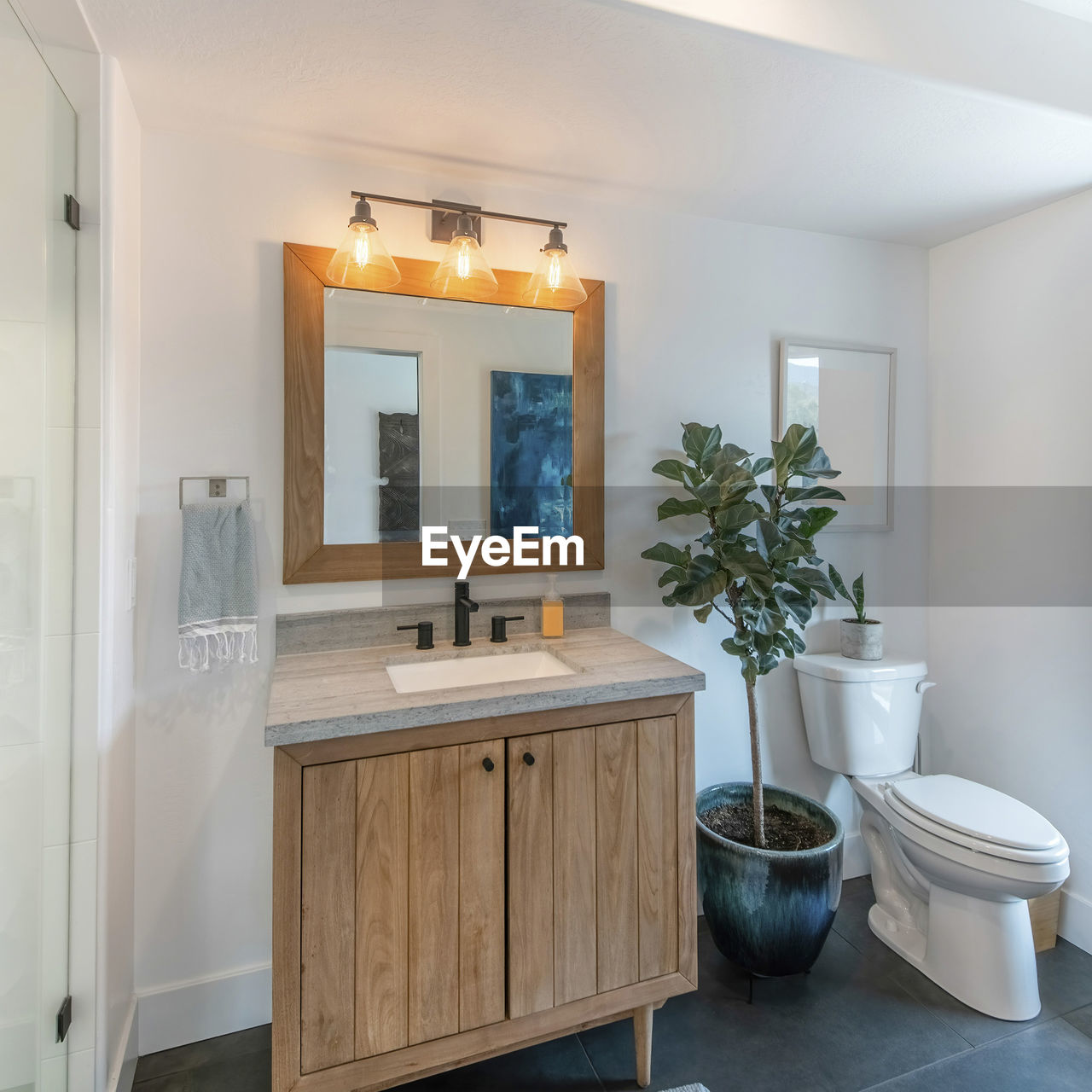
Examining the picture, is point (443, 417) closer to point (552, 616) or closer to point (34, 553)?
point (552, 616)

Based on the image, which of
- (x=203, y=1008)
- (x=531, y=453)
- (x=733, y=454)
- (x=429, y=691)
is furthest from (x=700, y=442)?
(x=203, y=1008)

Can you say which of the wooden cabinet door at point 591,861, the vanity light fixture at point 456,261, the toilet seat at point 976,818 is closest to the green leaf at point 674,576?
the wooden cabinet door at point 591,861

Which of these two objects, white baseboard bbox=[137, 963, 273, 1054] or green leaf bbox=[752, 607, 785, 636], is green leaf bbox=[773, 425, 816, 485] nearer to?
green leaf bbox=[752, 607, 785, 636]

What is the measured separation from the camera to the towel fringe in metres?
1.62

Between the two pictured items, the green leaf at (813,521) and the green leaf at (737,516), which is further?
the green leaf at (813,521)

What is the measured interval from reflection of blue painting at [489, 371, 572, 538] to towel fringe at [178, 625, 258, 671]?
72 cm

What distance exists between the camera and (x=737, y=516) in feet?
5.95

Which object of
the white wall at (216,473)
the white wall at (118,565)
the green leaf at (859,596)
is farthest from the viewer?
the green leaf at (859,596)

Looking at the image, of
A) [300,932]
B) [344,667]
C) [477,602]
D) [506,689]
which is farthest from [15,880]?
[477,602]

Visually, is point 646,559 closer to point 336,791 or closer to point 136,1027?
point 336,791

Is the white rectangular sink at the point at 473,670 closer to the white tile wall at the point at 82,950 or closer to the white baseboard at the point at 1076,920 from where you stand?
the white tile wall at the point at 82,950

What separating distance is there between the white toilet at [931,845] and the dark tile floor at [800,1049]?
10 centimetres

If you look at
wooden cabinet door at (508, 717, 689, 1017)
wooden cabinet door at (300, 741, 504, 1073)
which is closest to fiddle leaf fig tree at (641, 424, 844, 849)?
wooden cabinet door at (508, 717, 689, 1017)

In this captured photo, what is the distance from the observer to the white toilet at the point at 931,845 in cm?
172
